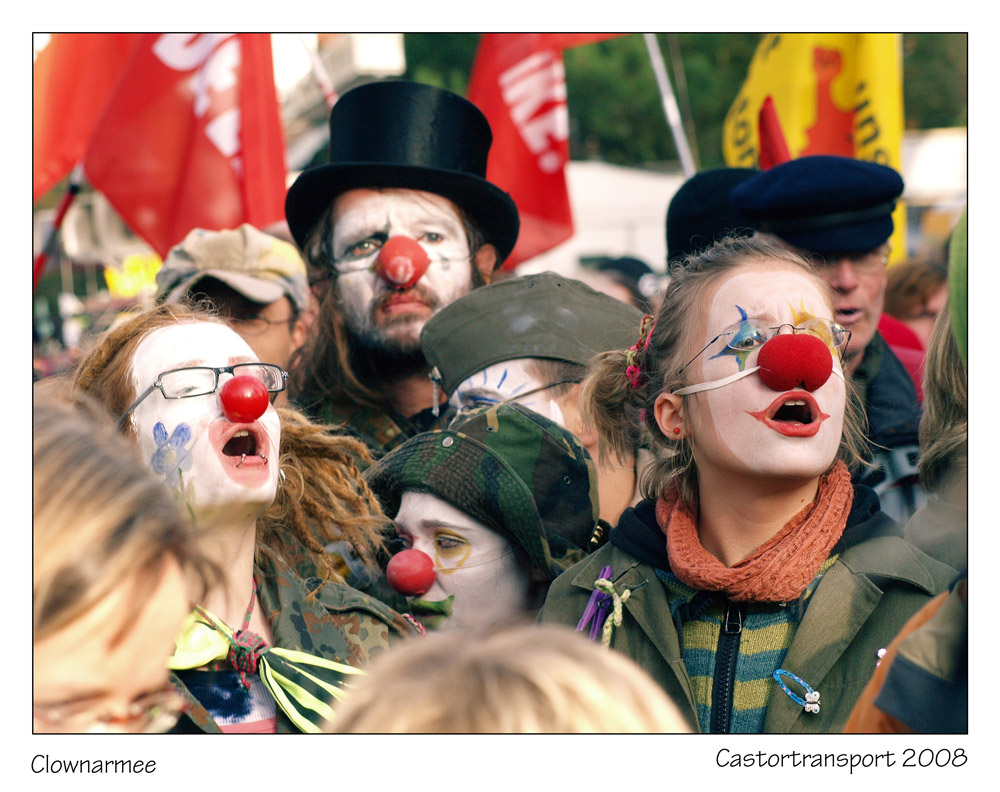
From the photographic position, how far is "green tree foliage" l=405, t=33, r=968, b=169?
51.5ft

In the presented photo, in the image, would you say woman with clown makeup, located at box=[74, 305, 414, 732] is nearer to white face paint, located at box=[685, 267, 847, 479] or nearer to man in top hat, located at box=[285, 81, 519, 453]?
white face paint, located at box=[685, 267, 847, 479]

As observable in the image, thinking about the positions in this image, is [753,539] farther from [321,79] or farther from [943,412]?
[321,79]

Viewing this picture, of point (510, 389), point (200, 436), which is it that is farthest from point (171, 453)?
point (510, 389)

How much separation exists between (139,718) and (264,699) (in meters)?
0.76

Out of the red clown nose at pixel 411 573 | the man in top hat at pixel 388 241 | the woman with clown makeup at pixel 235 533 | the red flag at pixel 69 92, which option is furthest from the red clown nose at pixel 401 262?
the red flag at pixel 69 92

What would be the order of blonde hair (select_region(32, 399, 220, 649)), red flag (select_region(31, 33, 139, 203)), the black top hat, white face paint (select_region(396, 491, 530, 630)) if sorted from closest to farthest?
blonde hair (select_region(32, 399, 220, 649)) → white face paint (select_region(396, 491, 530, 630)) → the black top hat → red flag (select_region(31, 33, 139, 203))

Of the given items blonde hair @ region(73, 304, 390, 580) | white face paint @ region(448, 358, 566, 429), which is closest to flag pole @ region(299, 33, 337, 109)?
white face paint @ region(448, 358, 566, 429)

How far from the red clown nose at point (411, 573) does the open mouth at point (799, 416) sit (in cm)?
90

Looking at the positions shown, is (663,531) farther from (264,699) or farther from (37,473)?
(37,473)

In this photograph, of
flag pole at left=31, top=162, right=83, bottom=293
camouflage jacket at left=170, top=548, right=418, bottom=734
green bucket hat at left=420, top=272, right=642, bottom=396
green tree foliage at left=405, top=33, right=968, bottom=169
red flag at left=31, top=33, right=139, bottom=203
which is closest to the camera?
camouflage jacket at left=170, top=548, right=418, bottom=734

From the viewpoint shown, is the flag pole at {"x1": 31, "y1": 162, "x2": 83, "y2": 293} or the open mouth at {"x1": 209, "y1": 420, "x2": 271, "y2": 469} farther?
the flag pole at {"x1": 31, "y1": 162, "x2": 83, "y2": 293}

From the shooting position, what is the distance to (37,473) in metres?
1.44

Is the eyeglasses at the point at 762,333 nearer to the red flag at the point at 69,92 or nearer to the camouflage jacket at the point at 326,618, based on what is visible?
the camouflage jacket at the point at 326,618

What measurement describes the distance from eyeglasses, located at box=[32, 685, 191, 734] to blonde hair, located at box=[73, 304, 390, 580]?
96 cm
